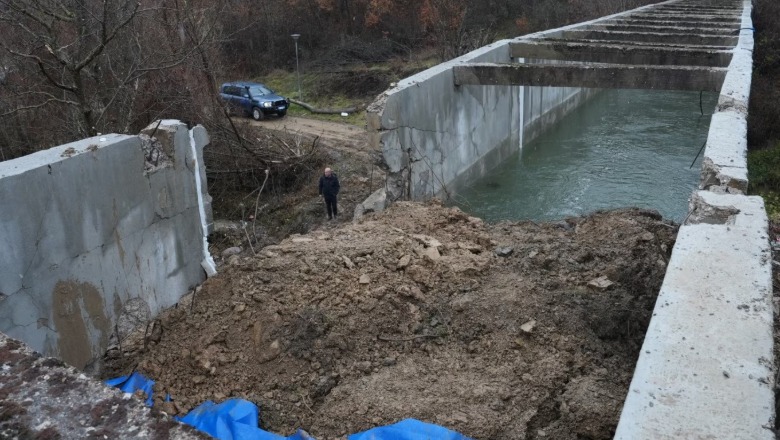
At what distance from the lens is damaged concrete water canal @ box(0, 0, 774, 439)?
388 cm

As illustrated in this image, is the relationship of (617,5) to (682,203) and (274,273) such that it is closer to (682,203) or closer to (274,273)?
(682,203)

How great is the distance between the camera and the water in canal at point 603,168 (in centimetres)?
1516

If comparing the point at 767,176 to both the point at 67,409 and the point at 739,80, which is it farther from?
the point at 67,409

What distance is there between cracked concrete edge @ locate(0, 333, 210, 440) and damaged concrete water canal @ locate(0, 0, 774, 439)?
0.40 ft

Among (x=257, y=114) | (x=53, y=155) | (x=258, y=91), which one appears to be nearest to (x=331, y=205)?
(x=53, y=155)

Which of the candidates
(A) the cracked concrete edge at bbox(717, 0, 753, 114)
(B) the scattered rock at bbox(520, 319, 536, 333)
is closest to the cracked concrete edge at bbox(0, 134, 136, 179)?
(B) the scattered rock at bbox(520, 319, 536, 333)

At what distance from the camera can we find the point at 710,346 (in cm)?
375

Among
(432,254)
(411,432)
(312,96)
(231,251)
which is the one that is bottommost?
(231,251)

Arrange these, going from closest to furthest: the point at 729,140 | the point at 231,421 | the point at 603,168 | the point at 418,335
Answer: the point at 231,421 < the point at 418,335 < the point at 729,140 < the point at 603,168

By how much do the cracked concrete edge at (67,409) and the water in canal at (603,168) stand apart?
12.5 m

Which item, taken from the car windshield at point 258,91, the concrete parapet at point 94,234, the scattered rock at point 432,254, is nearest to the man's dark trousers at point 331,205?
the concrete parapet at point 94,234

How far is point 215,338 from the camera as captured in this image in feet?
23.1

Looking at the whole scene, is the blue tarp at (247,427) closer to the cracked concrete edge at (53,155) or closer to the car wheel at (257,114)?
the cracked concrete edge at (53,155)

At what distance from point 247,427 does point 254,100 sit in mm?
19919
